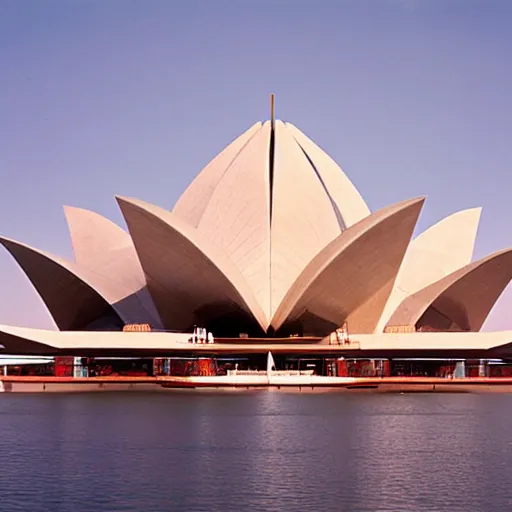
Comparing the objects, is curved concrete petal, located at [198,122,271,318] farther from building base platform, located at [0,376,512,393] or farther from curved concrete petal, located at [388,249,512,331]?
curved concrete petal, located at [388,249,512,331]

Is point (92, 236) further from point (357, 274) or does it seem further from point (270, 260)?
point (357, 274)

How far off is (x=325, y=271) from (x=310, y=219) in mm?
6105

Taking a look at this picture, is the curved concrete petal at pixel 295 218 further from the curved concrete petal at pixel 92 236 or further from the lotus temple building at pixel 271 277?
the curved concrete petal at pixel 92 236

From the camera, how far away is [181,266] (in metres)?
39.2

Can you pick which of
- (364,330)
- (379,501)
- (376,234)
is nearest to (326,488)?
(379,501)

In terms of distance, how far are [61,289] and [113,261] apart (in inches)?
108

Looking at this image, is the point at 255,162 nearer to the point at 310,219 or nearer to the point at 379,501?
the point at 310,219

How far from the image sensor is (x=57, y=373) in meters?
42.8

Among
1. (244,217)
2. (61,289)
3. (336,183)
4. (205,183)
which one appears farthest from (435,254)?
(61,289)

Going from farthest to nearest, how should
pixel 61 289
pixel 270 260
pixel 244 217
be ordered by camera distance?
pixel 244 217 < pixel 270 260 < pixel 61 289

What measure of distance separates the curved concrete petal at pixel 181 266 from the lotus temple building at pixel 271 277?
0.07 meters

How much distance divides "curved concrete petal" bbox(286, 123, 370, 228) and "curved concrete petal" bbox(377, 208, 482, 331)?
311 cm

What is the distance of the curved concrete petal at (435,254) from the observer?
43750 millimetres

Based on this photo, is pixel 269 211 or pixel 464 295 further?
pixel 269 211
